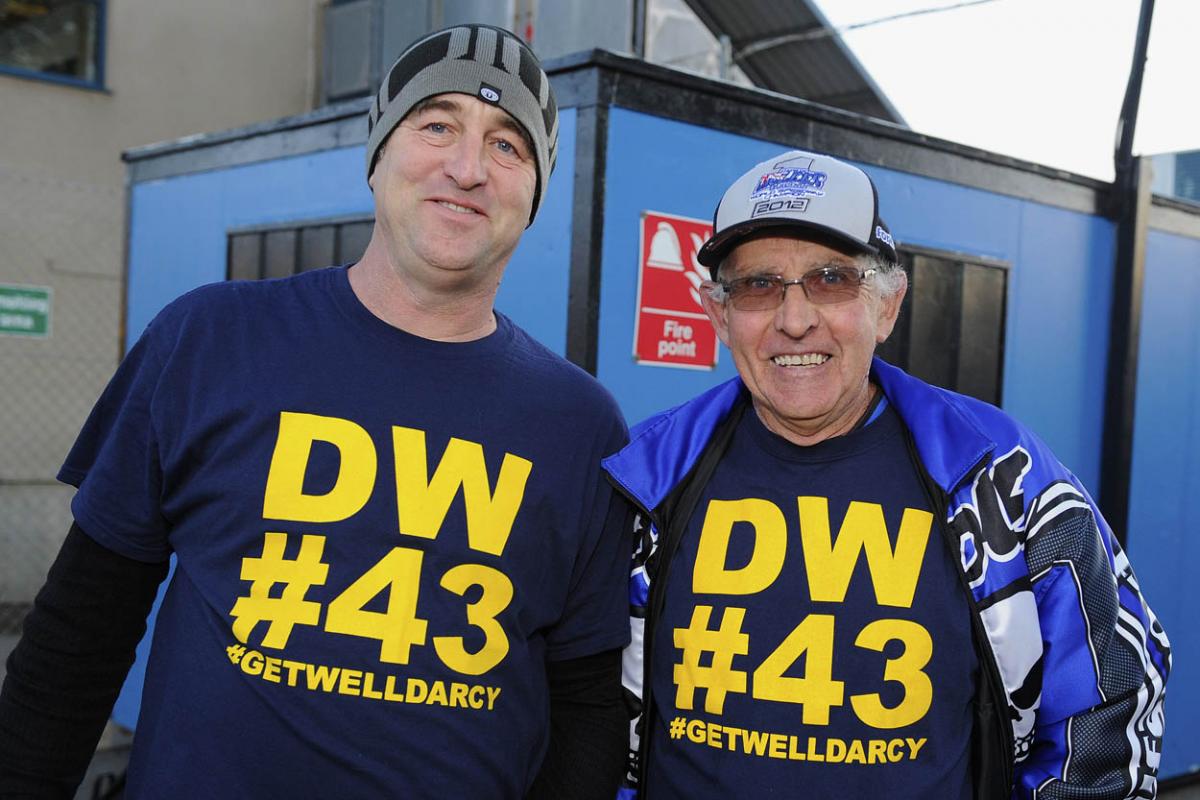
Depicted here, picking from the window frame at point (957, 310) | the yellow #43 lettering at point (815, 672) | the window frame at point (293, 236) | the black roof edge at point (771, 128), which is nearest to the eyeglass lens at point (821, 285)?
the yellow #43 lettering at point (815, 672)

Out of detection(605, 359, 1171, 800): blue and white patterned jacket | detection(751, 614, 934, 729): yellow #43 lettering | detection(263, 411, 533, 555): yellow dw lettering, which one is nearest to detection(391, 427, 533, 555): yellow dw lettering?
detection(263, 411, 533, 555): yellow dw lettering

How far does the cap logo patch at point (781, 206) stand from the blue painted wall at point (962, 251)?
52.4 inches

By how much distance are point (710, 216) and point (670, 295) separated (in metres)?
0.33

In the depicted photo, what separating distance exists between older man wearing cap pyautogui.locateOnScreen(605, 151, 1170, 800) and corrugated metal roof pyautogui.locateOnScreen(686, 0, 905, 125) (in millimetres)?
7274

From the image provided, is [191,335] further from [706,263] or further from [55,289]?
[55,289]

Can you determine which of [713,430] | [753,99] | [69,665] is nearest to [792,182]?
[713,430]

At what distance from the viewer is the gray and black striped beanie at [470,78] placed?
1.76 metres

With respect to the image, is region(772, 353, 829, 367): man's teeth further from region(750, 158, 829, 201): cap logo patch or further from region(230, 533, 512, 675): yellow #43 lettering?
region(230, 533, 512, 675): yellow #43 lettering

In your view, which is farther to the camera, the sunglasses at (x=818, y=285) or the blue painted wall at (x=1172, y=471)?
the blue painted wall at (x=1172, y=471)

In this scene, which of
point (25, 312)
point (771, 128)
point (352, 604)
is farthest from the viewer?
point (25, 312)

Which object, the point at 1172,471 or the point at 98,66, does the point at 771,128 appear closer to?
the point at 1172,471

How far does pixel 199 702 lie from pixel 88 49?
362 inches

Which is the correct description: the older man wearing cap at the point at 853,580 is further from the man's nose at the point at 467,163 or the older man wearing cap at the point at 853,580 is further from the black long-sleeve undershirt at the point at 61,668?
the black long-sleeve undershirt at the point at 61,668

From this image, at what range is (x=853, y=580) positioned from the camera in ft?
5.97
